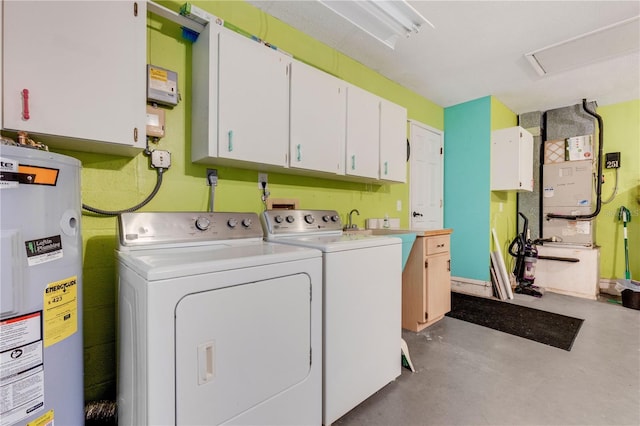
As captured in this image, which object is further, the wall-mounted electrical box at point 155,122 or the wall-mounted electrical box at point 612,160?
the wall-mounted electrical box at point 612,160

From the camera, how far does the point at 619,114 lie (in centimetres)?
396

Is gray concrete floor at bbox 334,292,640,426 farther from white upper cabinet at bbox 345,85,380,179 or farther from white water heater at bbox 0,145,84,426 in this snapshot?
white upper cabinet at bbox 345,85,380,179

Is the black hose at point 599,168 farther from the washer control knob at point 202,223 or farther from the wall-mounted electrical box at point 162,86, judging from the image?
the wall-mounted electrical box at point 162,86

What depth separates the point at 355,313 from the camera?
1.58 metres

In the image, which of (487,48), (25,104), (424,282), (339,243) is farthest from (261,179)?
(487,48)

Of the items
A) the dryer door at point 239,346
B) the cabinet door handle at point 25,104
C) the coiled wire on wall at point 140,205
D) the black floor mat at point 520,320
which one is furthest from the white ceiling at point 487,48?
the black floor mat at point 520,320

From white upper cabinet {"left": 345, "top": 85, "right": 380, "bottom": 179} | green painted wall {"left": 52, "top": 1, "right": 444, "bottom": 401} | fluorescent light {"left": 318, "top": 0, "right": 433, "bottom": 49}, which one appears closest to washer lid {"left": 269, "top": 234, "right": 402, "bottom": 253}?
green painted wall {"left": 52, "top": 1, "right": 444, "bottom": 401}

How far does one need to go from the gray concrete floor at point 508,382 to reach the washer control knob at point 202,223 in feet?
4.28

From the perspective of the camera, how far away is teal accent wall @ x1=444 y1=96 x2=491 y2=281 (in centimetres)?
386

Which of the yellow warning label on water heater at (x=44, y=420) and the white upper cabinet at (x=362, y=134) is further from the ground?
the white upper cabinet at (x=362, y=134)

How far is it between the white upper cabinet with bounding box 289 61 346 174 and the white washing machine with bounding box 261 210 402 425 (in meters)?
0.51

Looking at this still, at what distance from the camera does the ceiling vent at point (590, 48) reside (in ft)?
7.65

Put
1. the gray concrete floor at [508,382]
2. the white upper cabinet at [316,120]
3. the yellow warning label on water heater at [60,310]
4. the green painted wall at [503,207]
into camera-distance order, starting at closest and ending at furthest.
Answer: the yellow warning label on water heater at [60,310] → the gray concrete floor at [508,382] → the white upper cabinet at [316,120] → the green painted wall at [503,207]

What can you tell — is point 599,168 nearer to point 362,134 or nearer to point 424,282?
point 424,282
